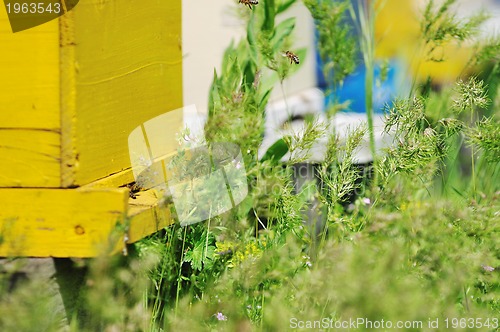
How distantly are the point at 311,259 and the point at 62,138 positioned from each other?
0.91 meters

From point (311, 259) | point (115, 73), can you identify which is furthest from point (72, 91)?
point (311, 259)

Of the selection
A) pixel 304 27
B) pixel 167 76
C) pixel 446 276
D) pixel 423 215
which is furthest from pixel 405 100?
pixel 304 27

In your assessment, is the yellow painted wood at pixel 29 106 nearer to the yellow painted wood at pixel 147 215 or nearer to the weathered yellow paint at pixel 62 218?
the weathered yellow paint at pixel 62 218

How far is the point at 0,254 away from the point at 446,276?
1.10m

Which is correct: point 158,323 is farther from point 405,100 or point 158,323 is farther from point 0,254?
point 405,100

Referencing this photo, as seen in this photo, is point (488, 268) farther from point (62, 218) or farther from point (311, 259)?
point (62, 218)

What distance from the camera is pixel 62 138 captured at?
77.4 inches

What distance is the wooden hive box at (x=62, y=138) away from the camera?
1.95 metres

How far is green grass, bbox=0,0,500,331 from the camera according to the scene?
5.46 feet

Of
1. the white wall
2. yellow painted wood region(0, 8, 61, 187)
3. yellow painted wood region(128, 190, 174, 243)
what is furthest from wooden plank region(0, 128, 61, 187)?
the white wall

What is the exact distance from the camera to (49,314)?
6.11ft

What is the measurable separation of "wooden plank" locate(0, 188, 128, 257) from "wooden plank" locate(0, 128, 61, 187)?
1.5 inches

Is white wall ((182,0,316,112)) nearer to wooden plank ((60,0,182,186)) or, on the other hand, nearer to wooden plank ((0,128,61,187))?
wooden plank ((60,0,182,186))

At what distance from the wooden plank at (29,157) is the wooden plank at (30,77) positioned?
23 millimetres
